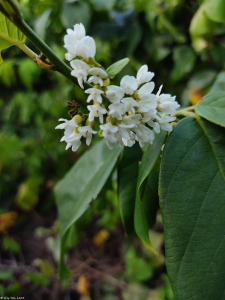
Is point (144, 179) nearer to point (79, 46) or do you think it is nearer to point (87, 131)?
point (87, 131)

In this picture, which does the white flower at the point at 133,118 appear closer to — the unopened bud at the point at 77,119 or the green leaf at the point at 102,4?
the unopened bud at the point at 77,119

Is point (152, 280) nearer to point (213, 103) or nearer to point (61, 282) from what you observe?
point (61, 282)

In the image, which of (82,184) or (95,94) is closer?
(95,94)

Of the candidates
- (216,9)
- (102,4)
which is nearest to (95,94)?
(216,9)

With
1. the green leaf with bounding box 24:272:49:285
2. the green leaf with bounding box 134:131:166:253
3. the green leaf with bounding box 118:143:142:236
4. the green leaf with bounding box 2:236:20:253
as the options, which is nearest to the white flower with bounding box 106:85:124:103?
the green leaf with bounding box 134:131:166:253

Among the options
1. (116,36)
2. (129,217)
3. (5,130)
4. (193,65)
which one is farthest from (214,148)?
(5,130)

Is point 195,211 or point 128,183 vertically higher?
point 128,183
